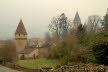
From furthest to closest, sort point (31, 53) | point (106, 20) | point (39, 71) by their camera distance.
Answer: point (31, 53) → point (106, 20) → point (39, 71)

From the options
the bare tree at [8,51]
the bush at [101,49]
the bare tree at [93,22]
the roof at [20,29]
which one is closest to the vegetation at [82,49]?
the bush at [101,49]

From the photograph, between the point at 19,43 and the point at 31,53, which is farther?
the point at 19,43

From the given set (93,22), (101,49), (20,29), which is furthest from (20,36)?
(101,49)

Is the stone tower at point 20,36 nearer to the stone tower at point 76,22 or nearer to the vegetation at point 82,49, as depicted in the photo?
the stone tower at point 76,22

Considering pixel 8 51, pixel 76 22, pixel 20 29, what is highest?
pixel 76 22

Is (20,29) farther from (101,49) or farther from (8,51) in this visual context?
(101,49)

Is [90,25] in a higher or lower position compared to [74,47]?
higher

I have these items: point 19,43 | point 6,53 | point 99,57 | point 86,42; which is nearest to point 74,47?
point 86,42

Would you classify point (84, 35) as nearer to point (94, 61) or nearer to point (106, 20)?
point (94, 61)

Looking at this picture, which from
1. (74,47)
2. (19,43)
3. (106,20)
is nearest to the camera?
(74,47)

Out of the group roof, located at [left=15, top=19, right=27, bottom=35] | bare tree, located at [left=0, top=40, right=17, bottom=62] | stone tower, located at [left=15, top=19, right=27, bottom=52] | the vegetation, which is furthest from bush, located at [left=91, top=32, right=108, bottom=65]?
stone tower, located at [left=15, top=19, right=27, bottom=52]

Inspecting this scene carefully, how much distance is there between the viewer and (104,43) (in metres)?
29.8

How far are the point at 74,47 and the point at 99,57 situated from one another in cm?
1065

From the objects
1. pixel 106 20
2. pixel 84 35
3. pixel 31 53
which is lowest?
pixel 31 53
